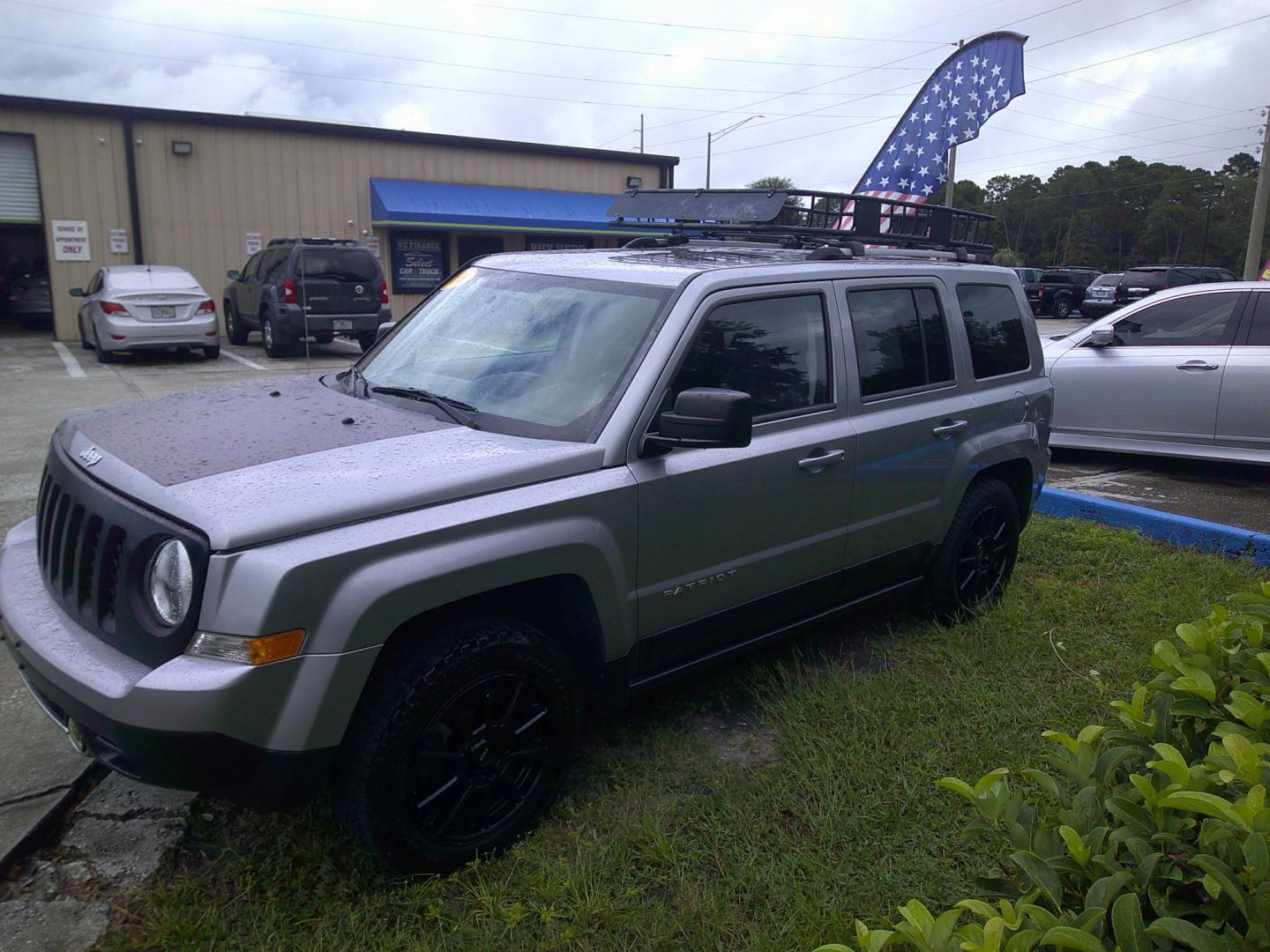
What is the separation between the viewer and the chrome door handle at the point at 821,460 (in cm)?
367

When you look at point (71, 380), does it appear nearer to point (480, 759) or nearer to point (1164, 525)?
point (480, 759)

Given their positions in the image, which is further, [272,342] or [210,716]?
[272,342]

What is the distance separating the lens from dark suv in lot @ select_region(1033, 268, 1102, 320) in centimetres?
3225

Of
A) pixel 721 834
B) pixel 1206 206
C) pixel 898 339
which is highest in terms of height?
pixel 1206 206

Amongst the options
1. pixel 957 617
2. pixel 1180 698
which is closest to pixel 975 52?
pixel 957 617

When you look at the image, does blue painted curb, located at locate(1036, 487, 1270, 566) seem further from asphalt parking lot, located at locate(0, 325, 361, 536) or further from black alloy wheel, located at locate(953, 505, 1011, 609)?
asphalt parking lot, located at locate(0, 325, 361, 536)

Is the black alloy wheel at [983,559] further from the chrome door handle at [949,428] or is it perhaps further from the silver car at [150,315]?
the silver car at [150,315]

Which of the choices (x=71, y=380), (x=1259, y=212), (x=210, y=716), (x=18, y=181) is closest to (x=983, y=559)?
(x=210, y=716)

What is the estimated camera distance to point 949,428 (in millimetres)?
4371

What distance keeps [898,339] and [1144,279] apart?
2682cm

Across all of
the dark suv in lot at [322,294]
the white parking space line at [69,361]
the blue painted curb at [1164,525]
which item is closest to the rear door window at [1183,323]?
the blue painted curb at [1164,525]

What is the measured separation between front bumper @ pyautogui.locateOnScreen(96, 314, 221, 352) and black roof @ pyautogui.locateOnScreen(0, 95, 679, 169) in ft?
23.8

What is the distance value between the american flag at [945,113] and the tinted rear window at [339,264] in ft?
30.5

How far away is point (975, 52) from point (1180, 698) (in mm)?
7776
